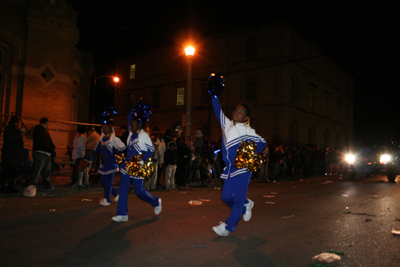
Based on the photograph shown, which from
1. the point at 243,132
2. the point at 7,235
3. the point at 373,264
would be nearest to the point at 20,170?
the point at 7,235

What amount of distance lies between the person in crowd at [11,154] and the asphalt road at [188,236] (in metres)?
1.29

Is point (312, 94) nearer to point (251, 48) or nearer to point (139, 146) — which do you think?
point (251, 48)

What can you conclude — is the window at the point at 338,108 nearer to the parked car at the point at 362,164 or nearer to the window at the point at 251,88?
the window at the point at 251,88

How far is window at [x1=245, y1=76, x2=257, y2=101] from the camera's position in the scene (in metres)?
34.3

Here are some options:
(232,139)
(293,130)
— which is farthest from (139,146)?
(293,130)

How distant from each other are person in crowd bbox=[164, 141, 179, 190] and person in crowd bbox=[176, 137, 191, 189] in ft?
1.63

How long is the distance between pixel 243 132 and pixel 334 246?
205cm

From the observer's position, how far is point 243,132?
527cm

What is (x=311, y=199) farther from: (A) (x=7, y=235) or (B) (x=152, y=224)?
(A) (x=7, y=235)

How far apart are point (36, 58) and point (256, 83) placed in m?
22.0

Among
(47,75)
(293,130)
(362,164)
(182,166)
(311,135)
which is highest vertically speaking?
(47,75)

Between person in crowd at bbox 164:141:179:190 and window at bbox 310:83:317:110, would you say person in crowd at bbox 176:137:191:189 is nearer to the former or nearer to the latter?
person in crowd at bbox 164:141:179:190

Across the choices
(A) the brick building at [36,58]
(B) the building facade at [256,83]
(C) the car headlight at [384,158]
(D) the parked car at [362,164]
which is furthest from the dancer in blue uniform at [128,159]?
(B) the building facade at [256,83]

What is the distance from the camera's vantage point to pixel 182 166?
12.9 meters
